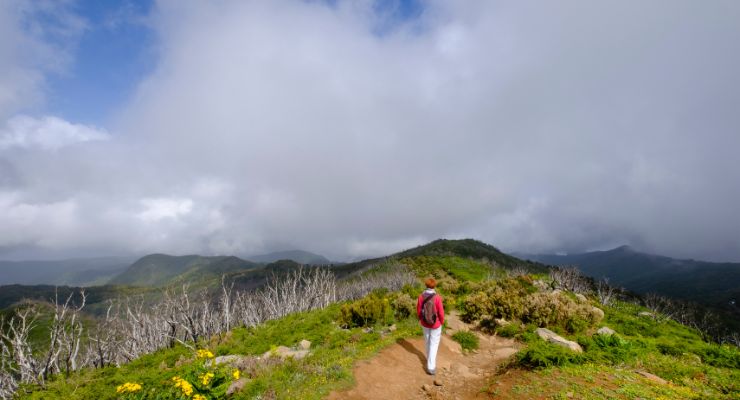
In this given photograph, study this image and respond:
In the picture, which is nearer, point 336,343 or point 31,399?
point 31,399

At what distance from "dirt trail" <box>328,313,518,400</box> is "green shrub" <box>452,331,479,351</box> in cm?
23

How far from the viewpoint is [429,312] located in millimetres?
11031

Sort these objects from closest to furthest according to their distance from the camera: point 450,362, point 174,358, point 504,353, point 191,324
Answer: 1. point 450,362
2. point 504,353
3. point 174,358
4. point 191,324

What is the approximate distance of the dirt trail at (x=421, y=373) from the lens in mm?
9383

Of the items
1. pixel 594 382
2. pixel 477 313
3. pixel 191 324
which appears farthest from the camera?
pixel 191 324

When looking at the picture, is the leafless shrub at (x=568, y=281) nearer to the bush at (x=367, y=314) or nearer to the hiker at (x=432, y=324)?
the bush at (x=367, y=314)

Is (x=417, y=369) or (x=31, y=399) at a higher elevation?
(x=417, y=369)

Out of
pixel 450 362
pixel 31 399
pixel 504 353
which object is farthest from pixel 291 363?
pixel 31 399

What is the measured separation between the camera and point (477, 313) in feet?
58.2

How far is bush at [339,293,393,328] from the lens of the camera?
19391 millimetres

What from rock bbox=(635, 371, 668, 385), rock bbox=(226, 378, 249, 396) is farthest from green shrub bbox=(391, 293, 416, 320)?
rock bbox=(635, 371, 668, 385)

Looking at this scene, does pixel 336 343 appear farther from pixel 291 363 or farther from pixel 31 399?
pixel 31 399

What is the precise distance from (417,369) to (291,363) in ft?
14.9

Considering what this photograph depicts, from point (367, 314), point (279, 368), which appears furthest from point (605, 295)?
point (279, 368)
